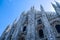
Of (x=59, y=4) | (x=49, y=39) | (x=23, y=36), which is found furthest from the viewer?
(x=59, y=4)

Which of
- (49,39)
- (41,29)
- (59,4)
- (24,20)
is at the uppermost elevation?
(59,4)

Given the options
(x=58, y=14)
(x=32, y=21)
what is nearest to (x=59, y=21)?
(x=58, y=14)

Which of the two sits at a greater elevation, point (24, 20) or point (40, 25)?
point (24, 20)

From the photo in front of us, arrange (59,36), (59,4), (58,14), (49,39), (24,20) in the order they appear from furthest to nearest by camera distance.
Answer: (59,4), (24,20), (58,14), (59,36), (49,39)

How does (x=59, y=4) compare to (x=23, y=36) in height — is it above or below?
above

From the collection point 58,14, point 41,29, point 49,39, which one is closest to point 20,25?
point 41,29

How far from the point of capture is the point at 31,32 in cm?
2141

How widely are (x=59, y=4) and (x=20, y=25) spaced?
1215cm

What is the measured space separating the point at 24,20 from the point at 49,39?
12.2 m

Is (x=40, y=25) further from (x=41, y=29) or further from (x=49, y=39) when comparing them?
(x=49, y=39)

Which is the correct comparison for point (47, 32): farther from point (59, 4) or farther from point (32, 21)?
point (59, 4)

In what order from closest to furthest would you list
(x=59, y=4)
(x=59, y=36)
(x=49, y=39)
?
(x=49, y=39) < (x=59, y=36) < (x=59, y=4)

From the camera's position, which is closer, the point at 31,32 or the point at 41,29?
the point at 31,32

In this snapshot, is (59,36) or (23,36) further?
(23,36)
